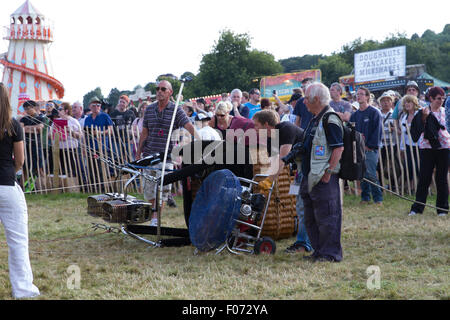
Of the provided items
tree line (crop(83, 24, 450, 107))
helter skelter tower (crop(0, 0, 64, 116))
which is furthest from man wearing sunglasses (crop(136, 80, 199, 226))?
tree line (crop(83, 24, 450, 107))

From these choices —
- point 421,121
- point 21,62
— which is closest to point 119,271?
point 421,121

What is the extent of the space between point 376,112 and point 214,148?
4.53 metres

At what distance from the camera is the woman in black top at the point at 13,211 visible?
Answer: 15.4 ft

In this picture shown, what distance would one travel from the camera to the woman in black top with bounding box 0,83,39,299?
4.69 metres

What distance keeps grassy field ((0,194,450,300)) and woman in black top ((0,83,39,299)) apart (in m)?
0.20

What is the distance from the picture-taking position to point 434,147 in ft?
29.5

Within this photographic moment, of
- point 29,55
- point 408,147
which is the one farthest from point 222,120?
point 29,55

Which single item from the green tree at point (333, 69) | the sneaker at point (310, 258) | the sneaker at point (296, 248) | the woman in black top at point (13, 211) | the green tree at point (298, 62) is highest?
the green tree at point (298, 62)

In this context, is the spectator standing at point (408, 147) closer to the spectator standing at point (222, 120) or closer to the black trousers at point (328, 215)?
the spectator standing at point (222, 120)

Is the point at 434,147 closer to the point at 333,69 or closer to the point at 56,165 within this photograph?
the point at 56,165

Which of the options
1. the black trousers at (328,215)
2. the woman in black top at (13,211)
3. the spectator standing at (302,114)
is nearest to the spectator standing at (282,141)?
the black trousers at (328,215)

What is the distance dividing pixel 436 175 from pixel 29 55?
122ft

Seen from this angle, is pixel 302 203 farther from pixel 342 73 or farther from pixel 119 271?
pixel 342 73
